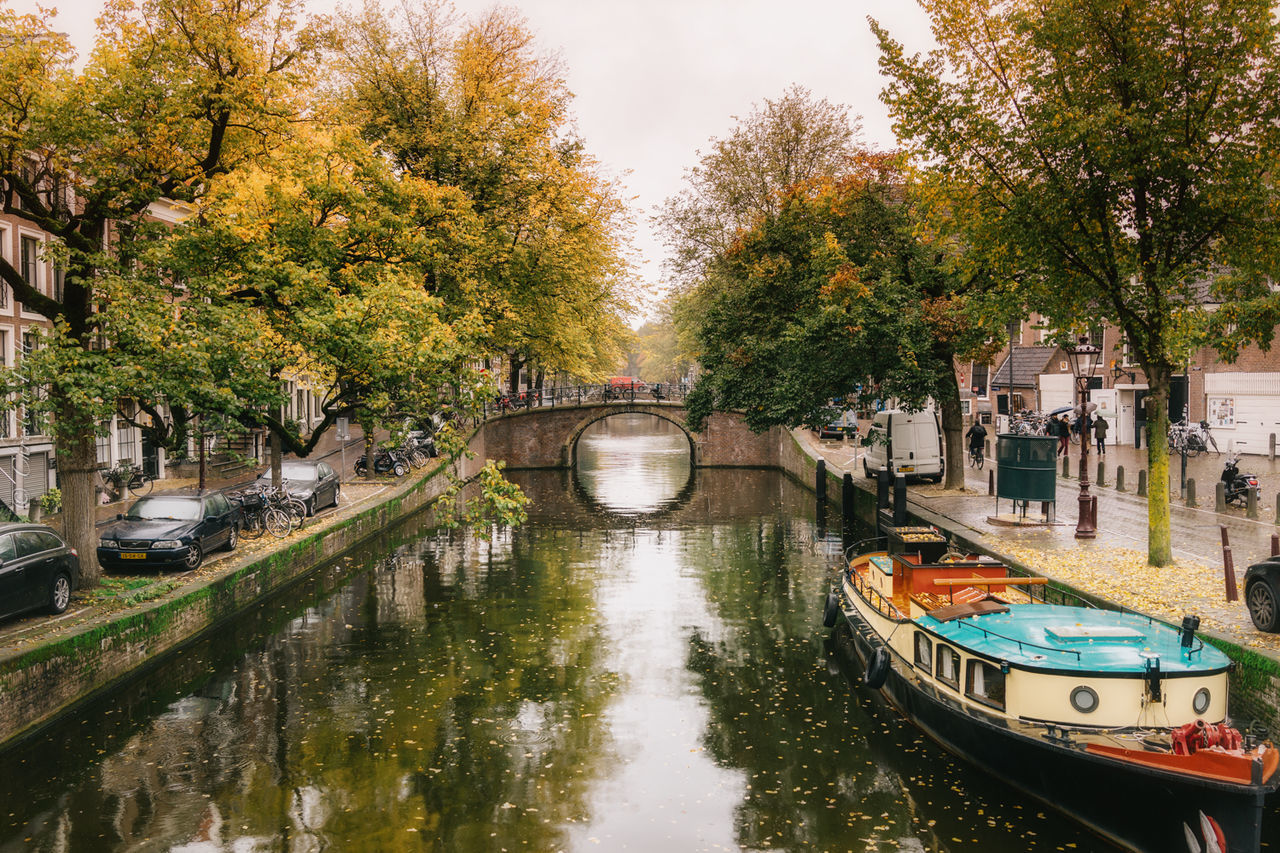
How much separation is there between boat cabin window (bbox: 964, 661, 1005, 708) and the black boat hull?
0.74 ft

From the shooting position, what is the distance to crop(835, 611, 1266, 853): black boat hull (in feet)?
29.0

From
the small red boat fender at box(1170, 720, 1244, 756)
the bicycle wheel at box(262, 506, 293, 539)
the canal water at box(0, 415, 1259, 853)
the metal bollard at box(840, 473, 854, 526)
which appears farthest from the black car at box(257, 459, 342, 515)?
the small red boat fender at box(1170, 720, 1244, 756)

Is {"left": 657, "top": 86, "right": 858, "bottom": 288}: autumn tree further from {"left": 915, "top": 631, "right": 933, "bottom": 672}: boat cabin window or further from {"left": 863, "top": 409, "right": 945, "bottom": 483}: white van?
{"left": 915, "top": 631, "right": 933, "bottom": 672}: boat cabin window

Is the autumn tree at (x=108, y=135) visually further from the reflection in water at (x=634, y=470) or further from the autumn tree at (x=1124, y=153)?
the reflection in water at (x=634, y=470)

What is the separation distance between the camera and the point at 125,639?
14664 mm

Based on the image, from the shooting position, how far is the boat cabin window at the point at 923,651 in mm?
12883

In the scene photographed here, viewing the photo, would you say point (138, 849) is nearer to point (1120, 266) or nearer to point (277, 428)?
point (277, 428)

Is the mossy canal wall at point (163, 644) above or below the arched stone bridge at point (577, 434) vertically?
below

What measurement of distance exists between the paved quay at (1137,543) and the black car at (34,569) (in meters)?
16.3

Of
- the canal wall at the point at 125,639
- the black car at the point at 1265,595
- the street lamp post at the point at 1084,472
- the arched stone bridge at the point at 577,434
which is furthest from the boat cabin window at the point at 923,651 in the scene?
the arched stone bridge at the point at 577,434

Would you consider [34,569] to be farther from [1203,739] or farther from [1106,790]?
[1203,739]

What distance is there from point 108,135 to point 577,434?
38275 millimetres

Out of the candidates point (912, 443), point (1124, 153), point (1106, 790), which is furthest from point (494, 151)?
point (1106, 790)

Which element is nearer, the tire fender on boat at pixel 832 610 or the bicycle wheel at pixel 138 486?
the tire fender on boat at pixel 832 610
